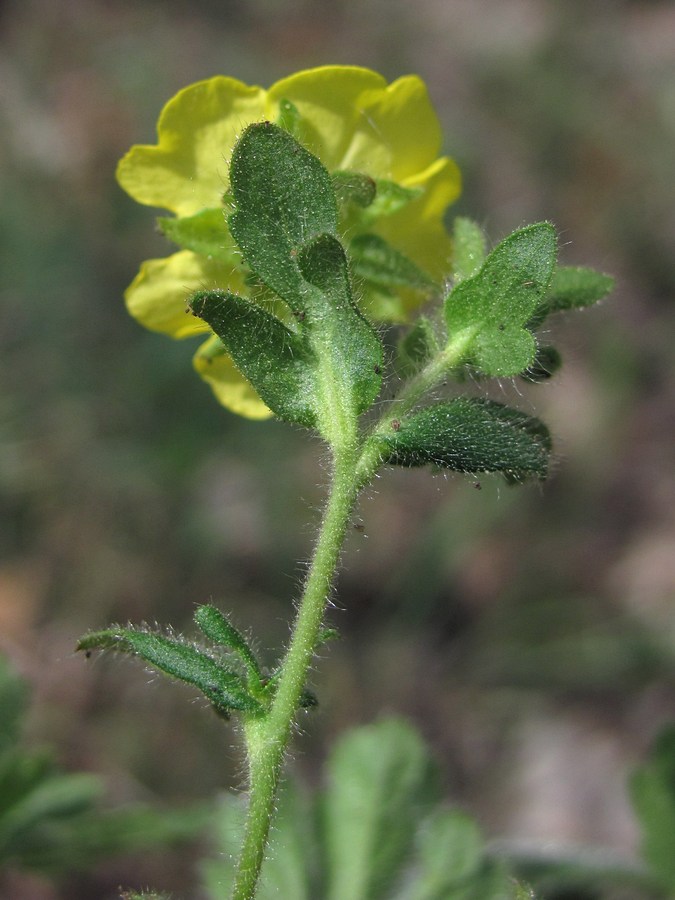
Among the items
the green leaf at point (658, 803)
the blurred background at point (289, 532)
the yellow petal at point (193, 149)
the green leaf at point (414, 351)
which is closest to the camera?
the green leaf at point (414, 351)

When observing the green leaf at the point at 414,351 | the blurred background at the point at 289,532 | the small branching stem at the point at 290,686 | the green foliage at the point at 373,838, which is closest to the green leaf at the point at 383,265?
the green leaf at the point at 414,351

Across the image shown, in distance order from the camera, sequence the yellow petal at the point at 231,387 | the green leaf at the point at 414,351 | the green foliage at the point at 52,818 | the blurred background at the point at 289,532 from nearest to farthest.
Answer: the green leaf at the point at 414,351
the yellow petal at the point at 231,387
the green foliage at the point at 52,818
the blurred background at the point at 289,532

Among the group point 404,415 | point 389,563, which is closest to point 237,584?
point 389,563

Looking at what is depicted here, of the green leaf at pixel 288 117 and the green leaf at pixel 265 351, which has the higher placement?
the green leaf at pixel 288 117

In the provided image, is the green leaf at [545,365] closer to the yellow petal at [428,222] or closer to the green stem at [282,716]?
the yellow petal at [428,222]

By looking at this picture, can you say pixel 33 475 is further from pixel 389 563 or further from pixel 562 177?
pixel 562 177

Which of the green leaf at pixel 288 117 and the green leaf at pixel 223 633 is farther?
the green leaf at pixel 288 117

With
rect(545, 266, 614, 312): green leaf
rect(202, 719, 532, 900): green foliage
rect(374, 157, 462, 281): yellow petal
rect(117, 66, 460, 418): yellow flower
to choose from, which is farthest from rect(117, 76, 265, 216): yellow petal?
rect(202, 719, 532, 900): green foliage
